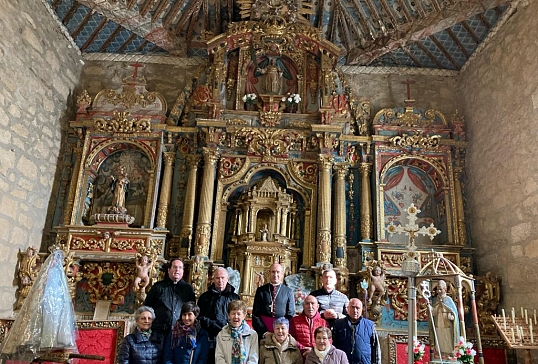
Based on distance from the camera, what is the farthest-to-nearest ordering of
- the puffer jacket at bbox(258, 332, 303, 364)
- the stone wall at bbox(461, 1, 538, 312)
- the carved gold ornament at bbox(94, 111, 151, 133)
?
1. the carved gold ornament at bbox(94, 111, 151, 133)
2. the stone wall at bbox(461, 1, 538, 312)
3. the puffer jacket at bbox(258, 332, 303, 364)

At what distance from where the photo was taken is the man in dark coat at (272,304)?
4.87m

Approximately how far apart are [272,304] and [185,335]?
0.96 metres

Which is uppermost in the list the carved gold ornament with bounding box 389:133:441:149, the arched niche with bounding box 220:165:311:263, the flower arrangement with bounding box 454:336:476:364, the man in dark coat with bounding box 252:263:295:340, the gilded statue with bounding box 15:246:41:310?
the carved gold ornament with bounding box 389:133:441:149

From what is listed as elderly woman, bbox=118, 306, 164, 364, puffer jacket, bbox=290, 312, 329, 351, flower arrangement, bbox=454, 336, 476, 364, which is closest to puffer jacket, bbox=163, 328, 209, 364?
elderly woman, bbox=118, 306, 164, 364

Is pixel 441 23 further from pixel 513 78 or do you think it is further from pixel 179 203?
pixel 179 203

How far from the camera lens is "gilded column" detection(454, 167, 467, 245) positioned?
8.18 metres

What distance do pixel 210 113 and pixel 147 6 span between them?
2.38 m

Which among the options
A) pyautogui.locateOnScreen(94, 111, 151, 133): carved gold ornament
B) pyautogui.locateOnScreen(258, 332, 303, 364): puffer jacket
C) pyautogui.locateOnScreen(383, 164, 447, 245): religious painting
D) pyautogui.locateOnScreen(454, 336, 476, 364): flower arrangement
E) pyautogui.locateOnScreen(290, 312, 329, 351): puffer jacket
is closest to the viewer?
pyautogui.locateOnScreen(258, 332, 303, 364): puffer jacket

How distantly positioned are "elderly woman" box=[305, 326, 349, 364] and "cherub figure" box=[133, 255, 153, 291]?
12.6 feet

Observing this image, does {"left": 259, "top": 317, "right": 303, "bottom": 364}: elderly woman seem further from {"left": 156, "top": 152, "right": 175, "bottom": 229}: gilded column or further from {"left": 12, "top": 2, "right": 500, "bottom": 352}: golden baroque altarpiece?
{"left": 156, "top": 152, "right": 175, "bottom": 229}: gilded column

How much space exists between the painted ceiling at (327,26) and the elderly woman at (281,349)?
6311 mm

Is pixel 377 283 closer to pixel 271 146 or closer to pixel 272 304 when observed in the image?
pixel 272 304

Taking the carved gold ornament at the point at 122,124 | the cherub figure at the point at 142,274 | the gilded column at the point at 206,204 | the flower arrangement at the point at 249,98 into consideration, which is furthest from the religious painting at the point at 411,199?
the carved gold ornament at the point at 122,124

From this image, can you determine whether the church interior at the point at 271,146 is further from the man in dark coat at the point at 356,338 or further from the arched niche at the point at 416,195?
the man in dark coat at the point at 356,338
